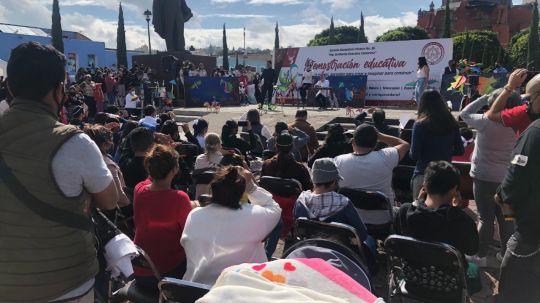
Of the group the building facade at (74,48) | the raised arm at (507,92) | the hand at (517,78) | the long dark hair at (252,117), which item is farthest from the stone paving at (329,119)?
the building facade at (74,48)

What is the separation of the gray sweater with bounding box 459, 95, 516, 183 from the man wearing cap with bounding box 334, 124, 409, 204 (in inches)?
30.3

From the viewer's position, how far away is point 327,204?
3.21 m

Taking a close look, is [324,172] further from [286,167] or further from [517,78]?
[517,78]

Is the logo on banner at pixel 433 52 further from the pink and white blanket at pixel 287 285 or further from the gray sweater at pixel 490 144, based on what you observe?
the pink and white blanket at pixel 287 285

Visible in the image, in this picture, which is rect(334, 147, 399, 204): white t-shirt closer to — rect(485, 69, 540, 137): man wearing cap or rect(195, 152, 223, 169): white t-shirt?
rect(485, 69, 540, 137): man wearing cap

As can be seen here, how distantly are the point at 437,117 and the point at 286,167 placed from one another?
1.54m

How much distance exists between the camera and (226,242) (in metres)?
2.48

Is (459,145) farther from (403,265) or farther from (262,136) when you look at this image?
(262,136)

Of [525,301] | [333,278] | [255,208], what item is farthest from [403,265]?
[333,278]

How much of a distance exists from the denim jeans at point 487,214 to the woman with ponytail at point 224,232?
239cm

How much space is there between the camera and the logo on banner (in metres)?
15.6

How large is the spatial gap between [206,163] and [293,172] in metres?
0.98

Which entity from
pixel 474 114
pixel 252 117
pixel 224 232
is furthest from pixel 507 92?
pixel 252 117

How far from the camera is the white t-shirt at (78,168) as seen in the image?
1749 millimetres
